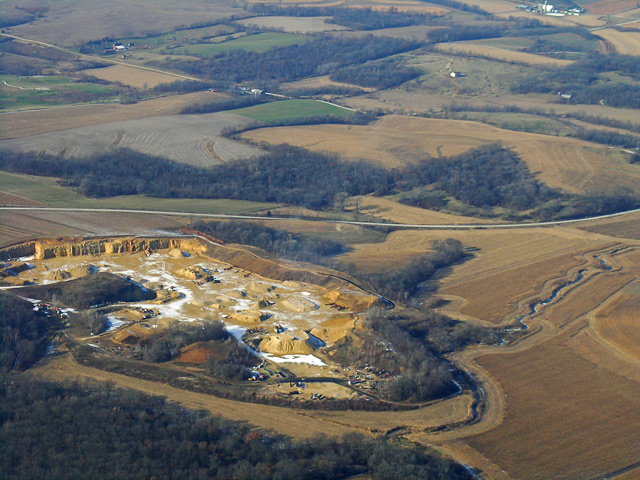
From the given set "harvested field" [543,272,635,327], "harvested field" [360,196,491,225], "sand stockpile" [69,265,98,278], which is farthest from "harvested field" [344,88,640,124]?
"sand stockpile" [69,265,98,278]

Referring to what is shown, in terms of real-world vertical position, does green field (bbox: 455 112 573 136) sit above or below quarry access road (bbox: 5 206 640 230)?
above

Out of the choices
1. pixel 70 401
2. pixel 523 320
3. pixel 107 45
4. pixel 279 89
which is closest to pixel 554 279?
pixel 523 320

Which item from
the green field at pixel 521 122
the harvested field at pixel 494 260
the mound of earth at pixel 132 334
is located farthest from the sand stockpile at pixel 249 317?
the green field at pixel 521 122

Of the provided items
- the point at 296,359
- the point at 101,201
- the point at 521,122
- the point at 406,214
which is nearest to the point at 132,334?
the point at 296,359

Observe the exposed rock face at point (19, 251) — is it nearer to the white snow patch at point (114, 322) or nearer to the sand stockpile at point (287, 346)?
the white snow patch at point (114, 322)

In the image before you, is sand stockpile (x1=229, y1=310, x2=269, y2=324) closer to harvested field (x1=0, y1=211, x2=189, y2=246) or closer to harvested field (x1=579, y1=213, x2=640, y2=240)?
harvested field (x1=0, y1=211, x2=189, y2=246)

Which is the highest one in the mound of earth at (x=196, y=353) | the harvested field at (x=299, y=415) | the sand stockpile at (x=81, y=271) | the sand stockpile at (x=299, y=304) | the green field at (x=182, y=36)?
the green field at (x=182, y=36)
